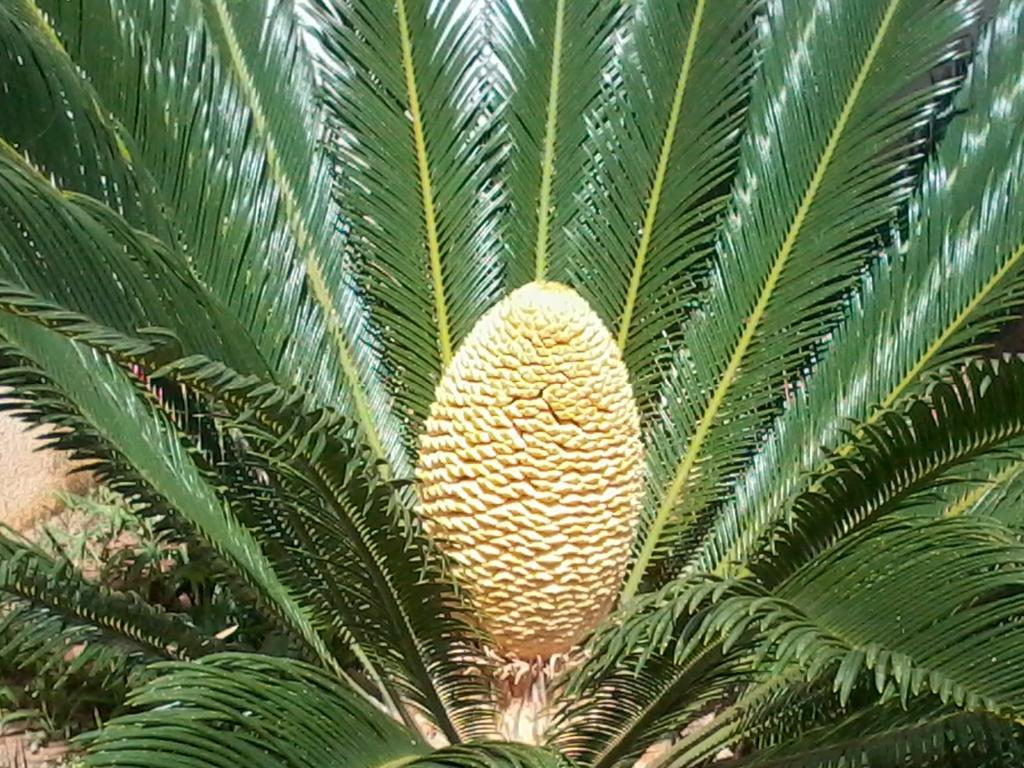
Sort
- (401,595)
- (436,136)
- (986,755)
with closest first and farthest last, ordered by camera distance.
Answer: (986,755), (401,595), (436,136)

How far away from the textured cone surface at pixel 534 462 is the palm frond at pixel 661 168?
0.50 m

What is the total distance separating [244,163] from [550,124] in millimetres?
632

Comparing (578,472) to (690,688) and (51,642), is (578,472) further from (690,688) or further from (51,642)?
(51,642)

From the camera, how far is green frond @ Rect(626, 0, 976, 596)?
2217 millimetres

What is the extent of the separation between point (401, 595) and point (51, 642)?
1.73 ft

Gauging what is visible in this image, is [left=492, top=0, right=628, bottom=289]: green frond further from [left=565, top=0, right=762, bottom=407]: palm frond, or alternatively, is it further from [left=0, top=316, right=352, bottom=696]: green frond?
[left=0, top=316, right=352, bottom=696]: green frond

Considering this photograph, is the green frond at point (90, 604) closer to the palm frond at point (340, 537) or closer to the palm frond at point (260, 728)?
the palm frond at point (340, 537)

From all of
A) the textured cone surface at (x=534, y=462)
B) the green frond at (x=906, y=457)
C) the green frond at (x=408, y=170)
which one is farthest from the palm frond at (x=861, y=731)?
the green frond at (x=408, y=170)

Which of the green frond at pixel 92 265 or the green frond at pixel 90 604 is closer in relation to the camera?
the green frond at pixel 92 265

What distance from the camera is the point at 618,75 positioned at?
2406 mm

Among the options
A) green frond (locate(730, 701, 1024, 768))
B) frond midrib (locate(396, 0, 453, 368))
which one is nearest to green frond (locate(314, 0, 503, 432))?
frond midrib (locate(396, 0, 453, 368))

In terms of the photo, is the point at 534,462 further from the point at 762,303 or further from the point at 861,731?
the point at 762,303

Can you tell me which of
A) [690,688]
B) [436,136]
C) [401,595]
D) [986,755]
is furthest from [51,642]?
[986,755]

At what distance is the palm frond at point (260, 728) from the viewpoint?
121cm
